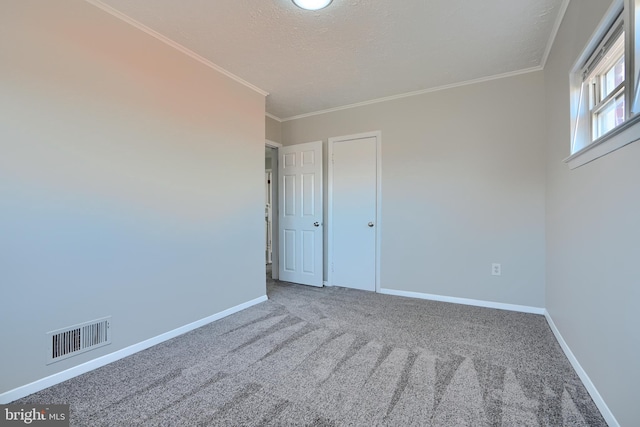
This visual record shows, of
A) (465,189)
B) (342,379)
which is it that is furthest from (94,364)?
(465,189)

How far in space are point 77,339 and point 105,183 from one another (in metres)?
1.04

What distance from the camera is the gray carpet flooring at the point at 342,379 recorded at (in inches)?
60.3

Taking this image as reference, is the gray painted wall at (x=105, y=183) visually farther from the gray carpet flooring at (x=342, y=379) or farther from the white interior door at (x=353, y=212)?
the white interior door at (x=353, y=212)

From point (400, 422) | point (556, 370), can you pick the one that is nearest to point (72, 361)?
point (400, 422)

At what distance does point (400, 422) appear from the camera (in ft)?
4.86

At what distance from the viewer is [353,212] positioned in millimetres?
3990

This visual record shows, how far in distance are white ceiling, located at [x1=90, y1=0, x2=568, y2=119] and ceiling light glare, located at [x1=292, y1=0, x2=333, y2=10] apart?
6cm

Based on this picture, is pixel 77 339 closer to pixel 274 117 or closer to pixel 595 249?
pixel 595 249

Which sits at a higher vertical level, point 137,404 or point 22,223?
point 22,223

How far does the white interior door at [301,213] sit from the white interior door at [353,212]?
201 mm

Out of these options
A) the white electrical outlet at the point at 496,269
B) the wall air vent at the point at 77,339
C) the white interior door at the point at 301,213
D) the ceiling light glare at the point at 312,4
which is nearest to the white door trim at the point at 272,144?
the white interior door at the point at 301,213

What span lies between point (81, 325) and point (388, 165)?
3307 mm

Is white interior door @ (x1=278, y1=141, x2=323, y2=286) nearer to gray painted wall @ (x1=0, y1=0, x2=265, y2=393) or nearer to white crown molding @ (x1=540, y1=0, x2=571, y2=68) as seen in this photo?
gray painted wall @ (x1=0, y1=0, x2=265, y2=393)

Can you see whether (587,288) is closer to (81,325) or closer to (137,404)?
(137,404)
